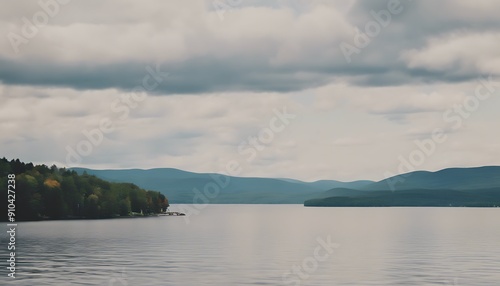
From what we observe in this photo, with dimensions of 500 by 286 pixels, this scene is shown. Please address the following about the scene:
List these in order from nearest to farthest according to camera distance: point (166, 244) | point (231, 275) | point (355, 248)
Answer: point (231, 275)
point (355, 248)
point (166, 244)

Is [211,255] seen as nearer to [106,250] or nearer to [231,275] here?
[106,250]

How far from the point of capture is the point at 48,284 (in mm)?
74500

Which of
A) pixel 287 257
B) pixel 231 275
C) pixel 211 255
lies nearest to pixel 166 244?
pixel 211 255

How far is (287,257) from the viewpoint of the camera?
10906 cm

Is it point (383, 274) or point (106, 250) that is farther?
point (106, 250)

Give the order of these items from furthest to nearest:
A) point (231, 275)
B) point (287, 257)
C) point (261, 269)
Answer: point (287, 257)
point (261, 269)
point (231, 275)

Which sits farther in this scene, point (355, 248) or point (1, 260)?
point (355, 248)

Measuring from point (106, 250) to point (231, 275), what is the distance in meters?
42.7

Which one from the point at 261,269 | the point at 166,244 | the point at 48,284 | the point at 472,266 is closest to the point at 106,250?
the point at 166,244

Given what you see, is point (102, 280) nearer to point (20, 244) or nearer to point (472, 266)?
point (472, 266)

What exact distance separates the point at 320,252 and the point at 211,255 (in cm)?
1823

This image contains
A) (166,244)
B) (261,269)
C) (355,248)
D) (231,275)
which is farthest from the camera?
(166,244)

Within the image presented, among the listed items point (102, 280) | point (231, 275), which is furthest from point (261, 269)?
point (102, 280)

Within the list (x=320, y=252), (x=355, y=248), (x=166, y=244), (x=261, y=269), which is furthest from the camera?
(x=166, y=244)
